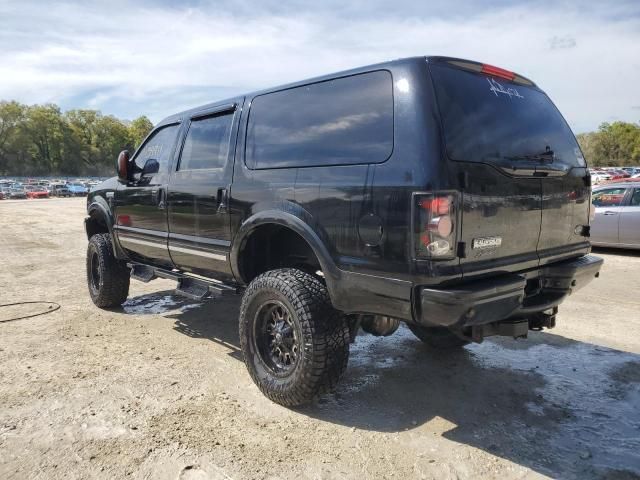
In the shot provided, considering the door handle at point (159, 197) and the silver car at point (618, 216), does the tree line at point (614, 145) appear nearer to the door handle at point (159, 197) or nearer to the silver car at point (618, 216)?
the silver car at point (618, 216)

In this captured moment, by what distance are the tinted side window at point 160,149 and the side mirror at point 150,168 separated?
0.10 ft

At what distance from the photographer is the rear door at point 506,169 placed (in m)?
2.78

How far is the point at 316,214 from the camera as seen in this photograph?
315 centimetres

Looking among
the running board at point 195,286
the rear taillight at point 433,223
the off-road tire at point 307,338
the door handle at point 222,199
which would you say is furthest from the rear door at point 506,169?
the running board at point 195,286

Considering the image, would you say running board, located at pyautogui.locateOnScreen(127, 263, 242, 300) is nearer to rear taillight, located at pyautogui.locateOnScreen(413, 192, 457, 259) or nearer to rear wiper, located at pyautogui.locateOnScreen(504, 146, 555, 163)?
rear taillight, located at pyautogui.locateOnScreen(413, 192, 457, 259)

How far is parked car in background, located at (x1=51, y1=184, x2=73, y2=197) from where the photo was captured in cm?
5334

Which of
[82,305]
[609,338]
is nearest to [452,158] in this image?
[609,338]

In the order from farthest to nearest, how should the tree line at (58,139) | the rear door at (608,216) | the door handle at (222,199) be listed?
1. the tree line at (58,139)
2. the rear door at (608,216)
3. the door handle at (222,199)

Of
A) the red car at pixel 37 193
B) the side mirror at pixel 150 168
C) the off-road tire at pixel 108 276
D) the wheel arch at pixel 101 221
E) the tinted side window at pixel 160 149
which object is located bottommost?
the red car at pixel 37 193

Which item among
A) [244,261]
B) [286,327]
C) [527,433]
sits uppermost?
[244,261]

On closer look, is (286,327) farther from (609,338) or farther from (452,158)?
(609,338)

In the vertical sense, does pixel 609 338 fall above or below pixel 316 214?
below

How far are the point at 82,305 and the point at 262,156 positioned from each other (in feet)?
12.1

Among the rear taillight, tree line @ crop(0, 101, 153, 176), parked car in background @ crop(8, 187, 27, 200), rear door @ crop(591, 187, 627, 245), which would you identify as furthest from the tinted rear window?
tree line @ crop(0, 101, 153, 176)
